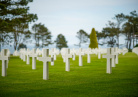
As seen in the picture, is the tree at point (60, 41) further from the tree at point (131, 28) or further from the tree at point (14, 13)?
the tree at point (14, 13)

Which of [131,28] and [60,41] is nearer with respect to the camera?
[131,28]

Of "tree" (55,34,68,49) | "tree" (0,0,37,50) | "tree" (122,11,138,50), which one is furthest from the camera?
"tree" (55,34,68,49)

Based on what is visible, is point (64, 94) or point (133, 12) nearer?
point (64, 94)

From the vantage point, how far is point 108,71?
10.2m

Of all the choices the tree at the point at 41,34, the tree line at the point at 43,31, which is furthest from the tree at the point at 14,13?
the tree at the point at 41,34

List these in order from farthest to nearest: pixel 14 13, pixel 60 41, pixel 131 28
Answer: pixel 60 41
pixel 131 28
pixel 14 13

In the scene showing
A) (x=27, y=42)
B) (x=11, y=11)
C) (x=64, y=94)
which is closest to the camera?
(x=64, y=94)

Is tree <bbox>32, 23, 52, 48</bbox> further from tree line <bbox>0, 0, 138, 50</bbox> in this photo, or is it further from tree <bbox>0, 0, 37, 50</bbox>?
tree <bbox>0, 0, 37, 50</bbox>

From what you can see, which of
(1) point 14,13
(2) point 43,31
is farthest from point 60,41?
(1) point 14,13

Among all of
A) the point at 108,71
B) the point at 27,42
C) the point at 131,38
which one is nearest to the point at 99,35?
the point at 131,38

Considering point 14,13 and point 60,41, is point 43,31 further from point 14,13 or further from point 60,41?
point 14,13

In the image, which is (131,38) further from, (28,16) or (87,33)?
(28,16)

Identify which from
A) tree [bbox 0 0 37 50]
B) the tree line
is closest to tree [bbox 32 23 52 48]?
the tree line

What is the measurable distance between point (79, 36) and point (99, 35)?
35.1 feet
